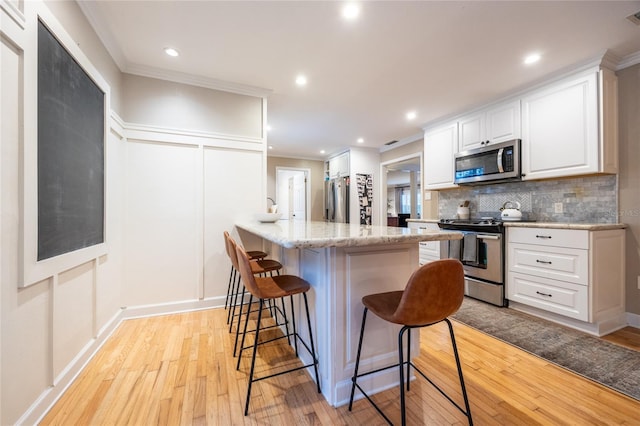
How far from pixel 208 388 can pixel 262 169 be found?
7.10 ft

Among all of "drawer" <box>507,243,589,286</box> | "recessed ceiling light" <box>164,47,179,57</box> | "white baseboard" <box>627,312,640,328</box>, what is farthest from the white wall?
"white baseboard" <box>627,312,640,328</box>

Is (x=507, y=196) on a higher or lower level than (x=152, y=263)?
higher

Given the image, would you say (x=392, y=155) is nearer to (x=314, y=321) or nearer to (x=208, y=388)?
(x=314, y=321)

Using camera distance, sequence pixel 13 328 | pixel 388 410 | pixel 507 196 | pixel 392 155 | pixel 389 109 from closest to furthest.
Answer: pixel 13 328
pixel 388 410
pixel 507 196
pixel 389 109
pixel 392 155

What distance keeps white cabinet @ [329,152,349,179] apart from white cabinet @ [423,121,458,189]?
191 cm

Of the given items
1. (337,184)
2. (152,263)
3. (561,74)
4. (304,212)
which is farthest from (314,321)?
Result: (304,212)

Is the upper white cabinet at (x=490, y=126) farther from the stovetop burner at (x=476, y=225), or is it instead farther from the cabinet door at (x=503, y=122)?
the stovetop burner at (x=476, y=225)

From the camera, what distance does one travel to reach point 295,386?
1.54m

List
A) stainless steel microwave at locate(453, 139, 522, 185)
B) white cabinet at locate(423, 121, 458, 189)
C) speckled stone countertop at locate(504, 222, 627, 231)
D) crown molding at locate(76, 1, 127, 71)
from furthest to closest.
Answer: white cabinet at locate(423, 121, 458, 189), stainless steel microwave at locate(453, 139, 522, 185), speckled stone countertop at locate(504, 222, 627, 231), crown molding at locate(76, 1, 127, 71)

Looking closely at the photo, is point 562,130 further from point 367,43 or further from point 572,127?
point 367,43

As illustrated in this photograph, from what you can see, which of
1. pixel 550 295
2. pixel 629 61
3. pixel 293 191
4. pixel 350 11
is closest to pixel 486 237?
pixel 550 295

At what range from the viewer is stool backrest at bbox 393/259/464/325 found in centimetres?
105

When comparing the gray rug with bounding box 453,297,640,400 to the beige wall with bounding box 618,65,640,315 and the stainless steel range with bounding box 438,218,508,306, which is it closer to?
the stainless steel range with bounding box 438,218,508,306

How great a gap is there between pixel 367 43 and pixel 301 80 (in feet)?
2.85
